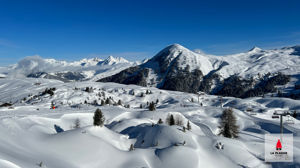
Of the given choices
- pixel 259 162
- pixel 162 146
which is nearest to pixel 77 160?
pixel 162 146

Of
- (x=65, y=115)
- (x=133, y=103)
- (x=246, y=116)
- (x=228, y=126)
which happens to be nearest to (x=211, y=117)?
(x=246, y=116)

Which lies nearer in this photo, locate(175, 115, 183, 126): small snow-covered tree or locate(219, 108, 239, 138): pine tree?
locate(219, 108, 239, 138): pine tree

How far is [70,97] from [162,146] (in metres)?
118

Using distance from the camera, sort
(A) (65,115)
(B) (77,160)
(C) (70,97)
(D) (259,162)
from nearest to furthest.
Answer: (B) (77,160) < (D) (259,162) < (A) (65,115) < (C) (70,97)

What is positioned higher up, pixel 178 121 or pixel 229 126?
pixel 229 126

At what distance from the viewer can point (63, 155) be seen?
82.1 ft

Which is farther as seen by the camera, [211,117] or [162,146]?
[211,117]

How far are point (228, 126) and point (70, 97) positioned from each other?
117071 millimetres

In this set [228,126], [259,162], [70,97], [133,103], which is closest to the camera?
[259,162]

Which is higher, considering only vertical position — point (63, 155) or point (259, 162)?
point (63, 155)

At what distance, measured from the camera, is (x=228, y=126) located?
164 ft

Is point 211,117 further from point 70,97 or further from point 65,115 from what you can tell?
point 70,97

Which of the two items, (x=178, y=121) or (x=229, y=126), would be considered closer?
(x=229, y=126)

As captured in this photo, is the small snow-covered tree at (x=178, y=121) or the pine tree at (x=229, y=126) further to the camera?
the small snow-covered tree at (x=178, y=121)
